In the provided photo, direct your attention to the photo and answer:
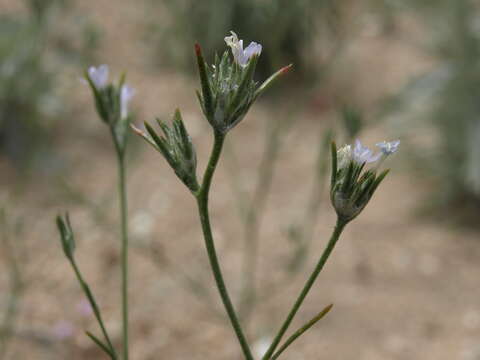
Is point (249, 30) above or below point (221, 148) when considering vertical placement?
above

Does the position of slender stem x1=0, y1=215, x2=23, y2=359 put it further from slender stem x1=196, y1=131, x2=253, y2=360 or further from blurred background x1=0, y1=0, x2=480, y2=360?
slender stem x1=196, y1=131, x2=253, y2=360

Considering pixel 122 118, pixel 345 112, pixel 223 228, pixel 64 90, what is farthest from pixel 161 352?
pixel 64 90

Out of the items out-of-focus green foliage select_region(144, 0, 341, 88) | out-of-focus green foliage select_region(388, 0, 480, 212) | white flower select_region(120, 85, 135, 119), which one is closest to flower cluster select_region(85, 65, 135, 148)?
white flower select_region(120, 85, 135, 119)

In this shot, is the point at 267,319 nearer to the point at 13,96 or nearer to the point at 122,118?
the point at 122,118

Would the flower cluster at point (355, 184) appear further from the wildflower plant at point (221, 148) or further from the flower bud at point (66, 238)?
the flower bud at point (66, 238)

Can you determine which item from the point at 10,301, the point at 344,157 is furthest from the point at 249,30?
the point at 344,157

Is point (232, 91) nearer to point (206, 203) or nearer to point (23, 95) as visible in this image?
point (206, 203)

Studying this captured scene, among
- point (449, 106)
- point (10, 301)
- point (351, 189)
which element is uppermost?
point (449, 106)

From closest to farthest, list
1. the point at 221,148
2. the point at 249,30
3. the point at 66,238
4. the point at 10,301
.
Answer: the point at 221,148
the point at 66,238
the point at 10,301
the point at 249,30
